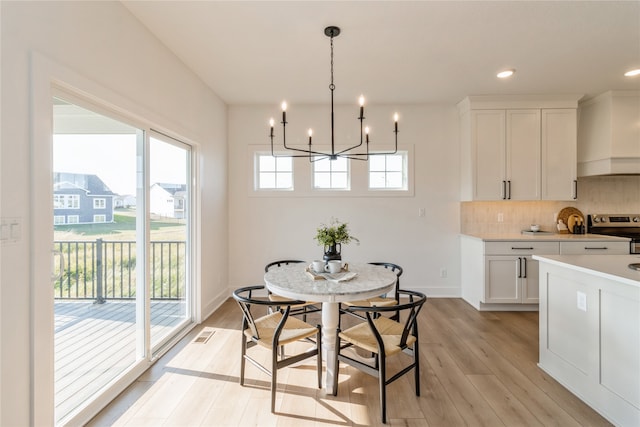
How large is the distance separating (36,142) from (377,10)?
7.32 feet

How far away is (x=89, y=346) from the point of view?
198 centimetres

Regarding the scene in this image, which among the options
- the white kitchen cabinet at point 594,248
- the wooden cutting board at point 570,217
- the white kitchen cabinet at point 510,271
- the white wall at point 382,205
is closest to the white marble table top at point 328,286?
the white wall at point 382,205

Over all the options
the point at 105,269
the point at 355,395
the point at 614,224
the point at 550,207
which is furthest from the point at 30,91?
the point at 614,224

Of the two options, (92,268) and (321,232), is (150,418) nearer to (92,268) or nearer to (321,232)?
(92,268)

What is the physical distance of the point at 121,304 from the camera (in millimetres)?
2240

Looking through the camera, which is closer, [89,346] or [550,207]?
[89,346]

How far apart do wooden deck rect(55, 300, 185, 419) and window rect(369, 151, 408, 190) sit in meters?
3.27

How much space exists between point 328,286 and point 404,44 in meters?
2.17

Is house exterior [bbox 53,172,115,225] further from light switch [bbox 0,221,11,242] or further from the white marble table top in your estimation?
the white marble table top

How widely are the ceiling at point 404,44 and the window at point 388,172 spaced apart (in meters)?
0.94

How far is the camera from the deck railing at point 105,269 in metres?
1.75

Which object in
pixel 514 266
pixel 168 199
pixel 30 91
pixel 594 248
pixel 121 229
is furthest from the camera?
pixel 514 266

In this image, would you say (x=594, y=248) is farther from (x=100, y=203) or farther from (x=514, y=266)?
(x=100, y=203)

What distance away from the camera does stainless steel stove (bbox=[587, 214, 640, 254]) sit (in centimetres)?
406
